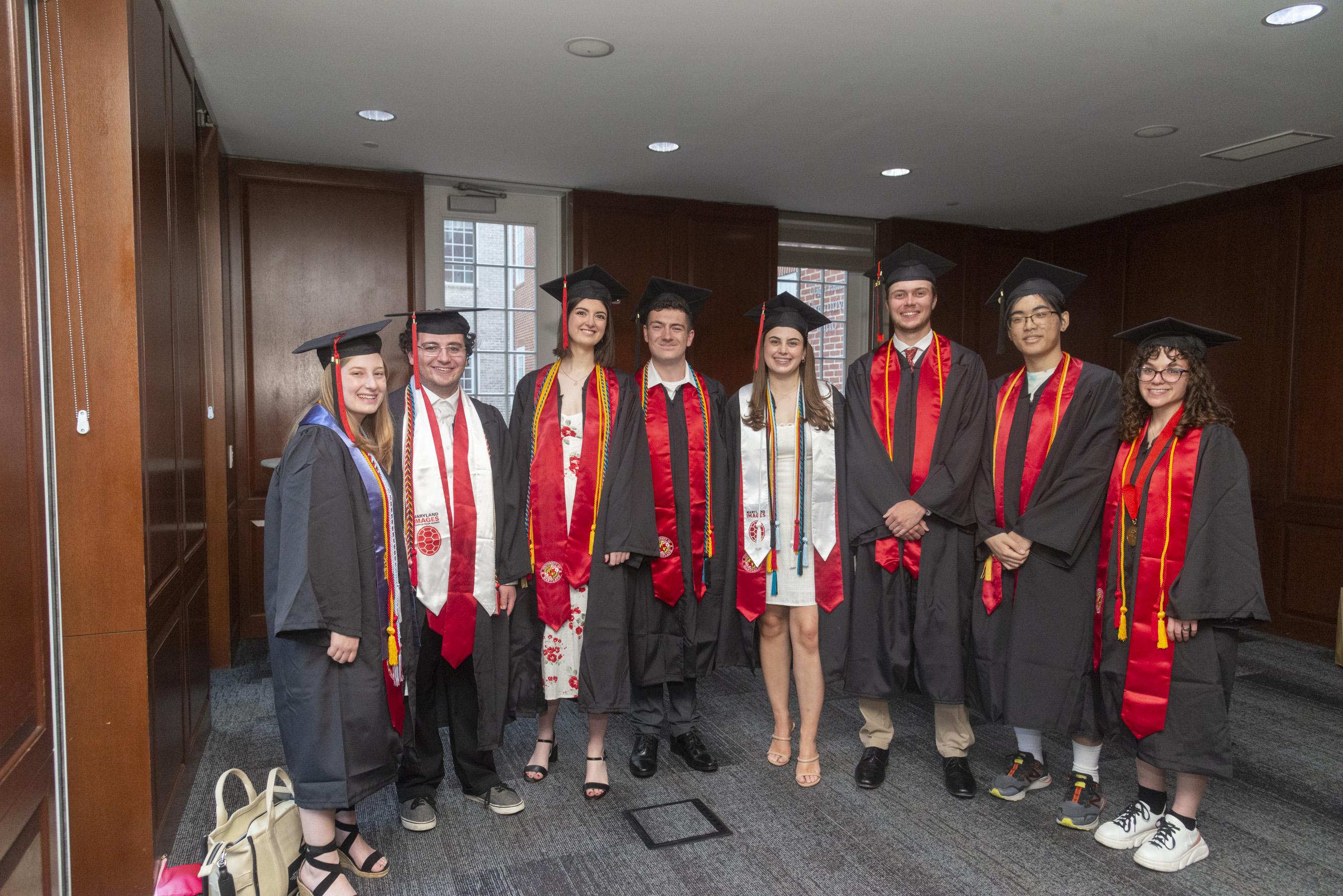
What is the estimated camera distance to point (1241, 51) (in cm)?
323

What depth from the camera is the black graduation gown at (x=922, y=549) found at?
2863 mm

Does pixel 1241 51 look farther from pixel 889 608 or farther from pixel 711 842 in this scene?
pixel 711 842

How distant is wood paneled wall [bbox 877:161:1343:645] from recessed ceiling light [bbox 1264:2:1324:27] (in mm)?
2377

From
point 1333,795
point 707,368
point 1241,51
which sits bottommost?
point 1333,795

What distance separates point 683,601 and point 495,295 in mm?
2942

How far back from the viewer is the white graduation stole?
2566 millimetres

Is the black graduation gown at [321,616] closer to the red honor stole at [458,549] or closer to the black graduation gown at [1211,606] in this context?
the red honor stole at [458,549]

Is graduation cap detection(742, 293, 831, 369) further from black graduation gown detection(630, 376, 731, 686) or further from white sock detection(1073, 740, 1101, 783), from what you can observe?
white sock detection(1073, 740, 1101, 783)

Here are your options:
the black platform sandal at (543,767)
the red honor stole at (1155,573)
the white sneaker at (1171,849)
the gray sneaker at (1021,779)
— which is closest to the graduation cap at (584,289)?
the black platform sandal at (543,767)

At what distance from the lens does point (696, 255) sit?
575 cm

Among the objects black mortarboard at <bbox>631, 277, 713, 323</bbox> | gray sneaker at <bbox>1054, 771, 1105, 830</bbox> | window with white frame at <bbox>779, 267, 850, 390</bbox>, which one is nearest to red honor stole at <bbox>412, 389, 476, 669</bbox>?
black mortarboard at <bbox>631, 277, 713, 323</bbox>

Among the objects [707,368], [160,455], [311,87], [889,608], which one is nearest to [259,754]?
[160,455]

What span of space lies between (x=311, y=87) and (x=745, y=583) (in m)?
2.74

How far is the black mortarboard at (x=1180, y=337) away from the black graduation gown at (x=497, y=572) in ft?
6.28
